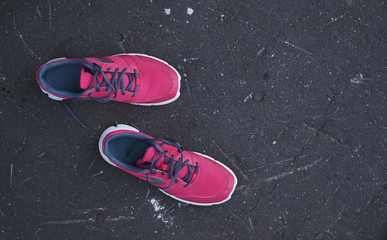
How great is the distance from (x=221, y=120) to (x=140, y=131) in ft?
2.44

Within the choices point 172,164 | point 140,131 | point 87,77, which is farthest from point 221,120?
point 87,77

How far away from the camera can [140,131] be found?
2518 mm

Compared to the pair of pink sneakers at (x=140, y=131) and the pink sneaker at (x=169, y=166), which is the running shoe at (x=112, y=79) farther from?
the pink sneaker at (x=169, y=166)

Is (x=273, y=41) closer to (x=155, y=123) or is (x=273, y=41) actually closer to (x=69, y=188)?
(x=155, y=123)

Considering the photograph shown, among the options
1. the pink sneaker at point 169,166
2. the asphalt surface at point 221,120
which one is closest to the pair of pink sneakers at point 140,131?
the pink sneaker at point 169,166

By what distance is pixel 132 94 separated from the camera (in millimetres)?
2396

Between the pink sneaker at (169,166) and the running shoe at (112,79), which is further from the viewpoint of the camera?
the pink sneaker at (169,166)

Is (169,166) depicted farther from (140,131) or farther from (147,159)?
(140,131)

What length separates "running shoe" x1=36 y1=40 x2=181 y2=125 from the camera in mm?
2238

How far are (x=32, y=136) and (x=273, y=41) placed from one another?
2353 mm

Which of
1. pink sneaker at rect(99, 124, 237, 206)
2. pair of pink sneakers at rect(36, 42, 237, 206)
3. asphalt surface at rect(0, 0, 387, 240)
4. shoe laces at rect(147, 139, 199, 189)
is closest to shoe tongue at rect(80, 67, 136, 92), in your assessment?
pair of pink sneakers at rect(36, 42, 237, 206)

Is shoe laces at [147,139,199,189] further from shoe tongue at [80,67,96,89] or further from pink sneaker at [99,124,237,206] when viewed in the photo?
shoe tongue at [80,67,96,89]

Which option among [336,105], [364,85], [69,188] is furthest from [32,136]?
[364,85]

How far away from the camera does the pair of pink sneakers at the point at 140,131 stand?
2.27 metres
